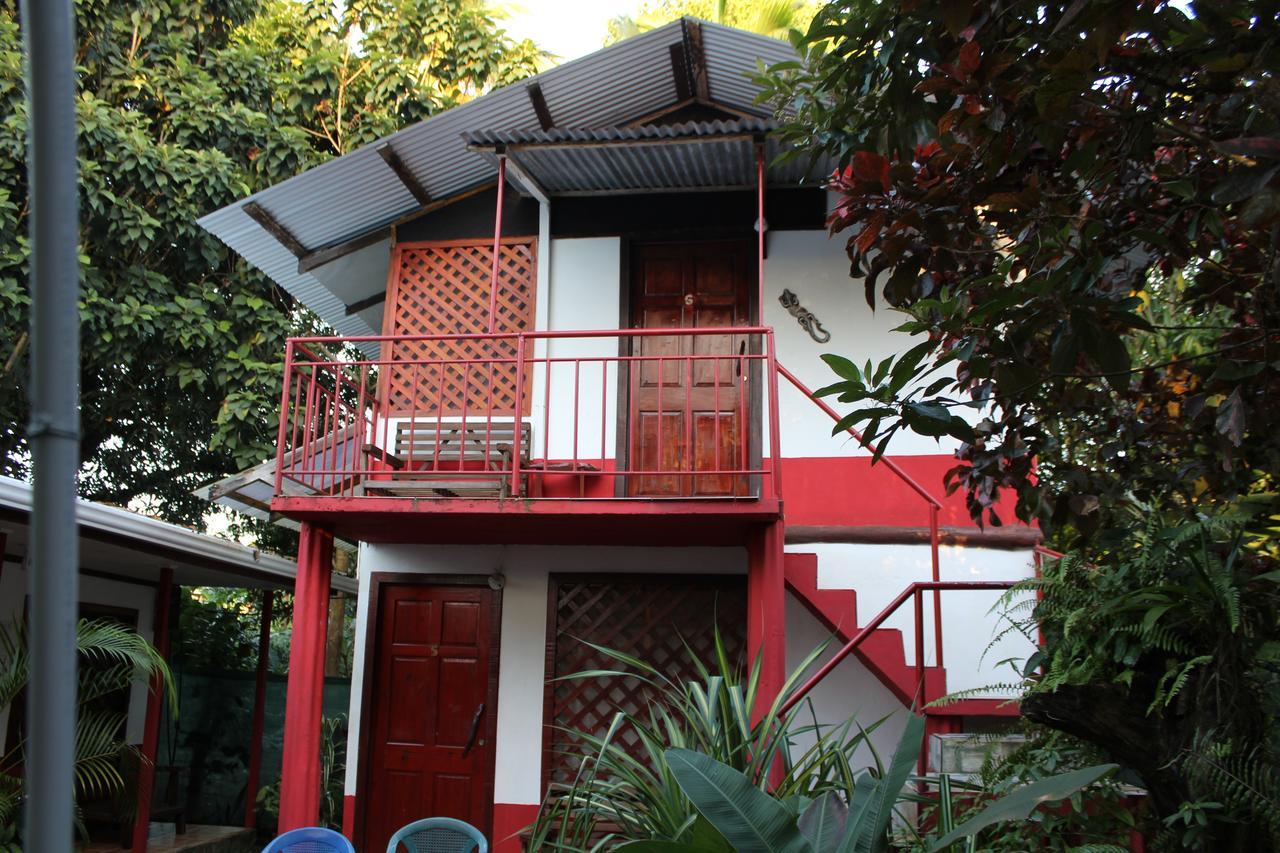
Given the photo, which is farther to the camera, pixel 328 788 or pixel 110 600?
pixel 328 788

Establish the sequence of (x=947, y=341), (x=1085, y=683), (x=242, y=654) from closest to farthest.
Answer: (x=947, y=341) → (x=1085, y=683) → (x=242, y=654)

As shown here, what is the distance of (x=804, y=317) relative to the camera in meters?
7.23

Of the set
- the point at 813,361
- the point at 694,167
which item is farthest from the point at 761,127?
the point at 813,361

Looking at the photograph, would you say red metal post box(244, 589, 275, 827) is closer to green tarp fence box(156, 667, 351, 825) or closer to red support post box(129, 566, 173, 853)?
green tarp fence box(156, 667, 351, 825)

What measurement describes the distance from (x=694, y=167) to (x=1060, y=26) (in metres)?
4.79

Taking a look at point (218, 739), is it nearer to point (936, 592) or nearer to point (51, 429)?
point (936, 592)

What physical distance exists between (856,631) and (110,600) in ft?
20.8

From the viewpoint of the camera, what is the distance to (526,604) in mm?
7215

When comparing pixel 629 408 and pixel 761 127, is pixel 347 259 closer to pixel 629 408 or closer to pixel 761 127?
pixel 629 408

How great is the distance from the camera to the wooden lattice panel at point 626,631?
23.1 feet

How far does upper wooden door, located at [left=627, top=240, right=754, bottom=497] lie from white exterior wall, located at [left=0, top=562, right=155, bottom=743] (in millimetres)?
4498

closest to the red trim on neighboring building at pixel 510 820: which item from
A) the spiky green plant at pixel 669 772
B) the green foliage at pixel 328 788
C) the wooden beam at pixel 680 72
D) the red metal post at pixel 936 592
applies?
the red metal post at pixel 936 592

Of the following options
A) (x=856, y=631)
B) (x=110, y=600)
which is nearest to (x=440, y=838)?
(x=856, y=631)

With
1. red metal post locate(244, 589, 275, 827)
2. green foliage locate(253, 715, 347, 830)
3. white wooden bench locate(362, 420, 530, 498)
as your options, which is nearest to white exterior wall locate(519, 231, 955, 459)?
white wooden bench locate(362, 420, 530, 498)
